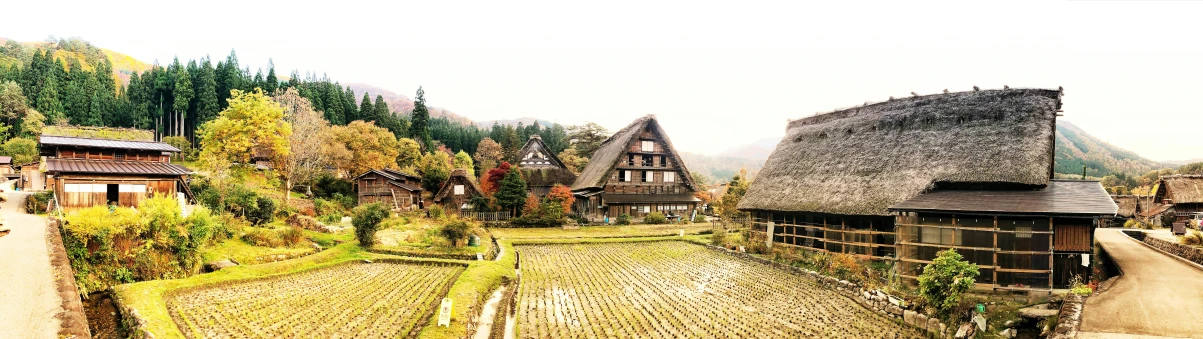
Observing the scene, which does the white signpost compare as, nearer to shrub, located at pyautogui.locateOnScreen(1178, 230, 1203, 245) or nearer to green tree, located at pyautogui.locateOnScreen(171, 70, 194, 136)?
shrub, located at pyautogui.locateOnScreen(1178, 230, 1203, 245)

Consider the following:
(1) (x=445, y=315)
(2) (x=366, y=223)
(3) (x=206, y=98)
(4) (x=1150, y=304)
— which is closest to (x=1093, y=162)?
(4) (x=1150, y=304)

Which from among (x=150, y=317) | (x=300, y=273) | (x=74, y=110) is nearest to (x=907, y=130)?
(x=300, y=273)

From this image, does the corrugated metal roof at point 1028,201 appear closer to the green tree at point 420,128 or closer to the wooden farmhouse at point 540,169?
the wooden farmhouse at point 540,169

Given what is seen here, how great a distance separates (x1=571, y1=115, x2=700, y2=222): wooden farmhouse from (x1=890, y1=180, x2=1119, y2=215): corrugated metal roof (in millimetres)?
25363

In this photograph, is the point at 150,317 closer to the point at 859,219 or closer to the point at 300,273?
the point at 300,273

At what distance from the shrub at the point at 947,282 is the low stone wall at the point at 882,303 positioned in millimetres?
368

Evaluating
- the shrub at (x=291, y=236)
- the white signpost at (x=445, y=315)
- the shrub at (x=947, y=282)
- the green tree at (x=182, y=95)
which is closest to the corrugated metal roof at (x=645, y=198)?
the shrub at (x=291, y=236)

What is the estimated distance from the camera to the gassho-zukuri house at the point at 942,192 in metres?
14.6

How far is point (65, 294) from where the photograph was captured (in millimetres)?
9727

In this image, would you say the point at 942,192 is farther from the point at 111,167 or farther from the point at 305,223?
the point at 111,167

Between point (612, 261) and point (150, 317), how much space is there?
15432 mm

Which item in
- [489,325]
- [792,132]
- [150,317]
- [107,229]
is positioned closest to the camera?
[150,317]

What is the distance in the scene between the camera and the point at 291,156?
3816cm

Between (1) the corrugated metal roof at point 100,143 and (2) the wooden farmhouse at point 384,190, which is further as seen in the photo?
(2) the wooden farmhouse at point 384,190
